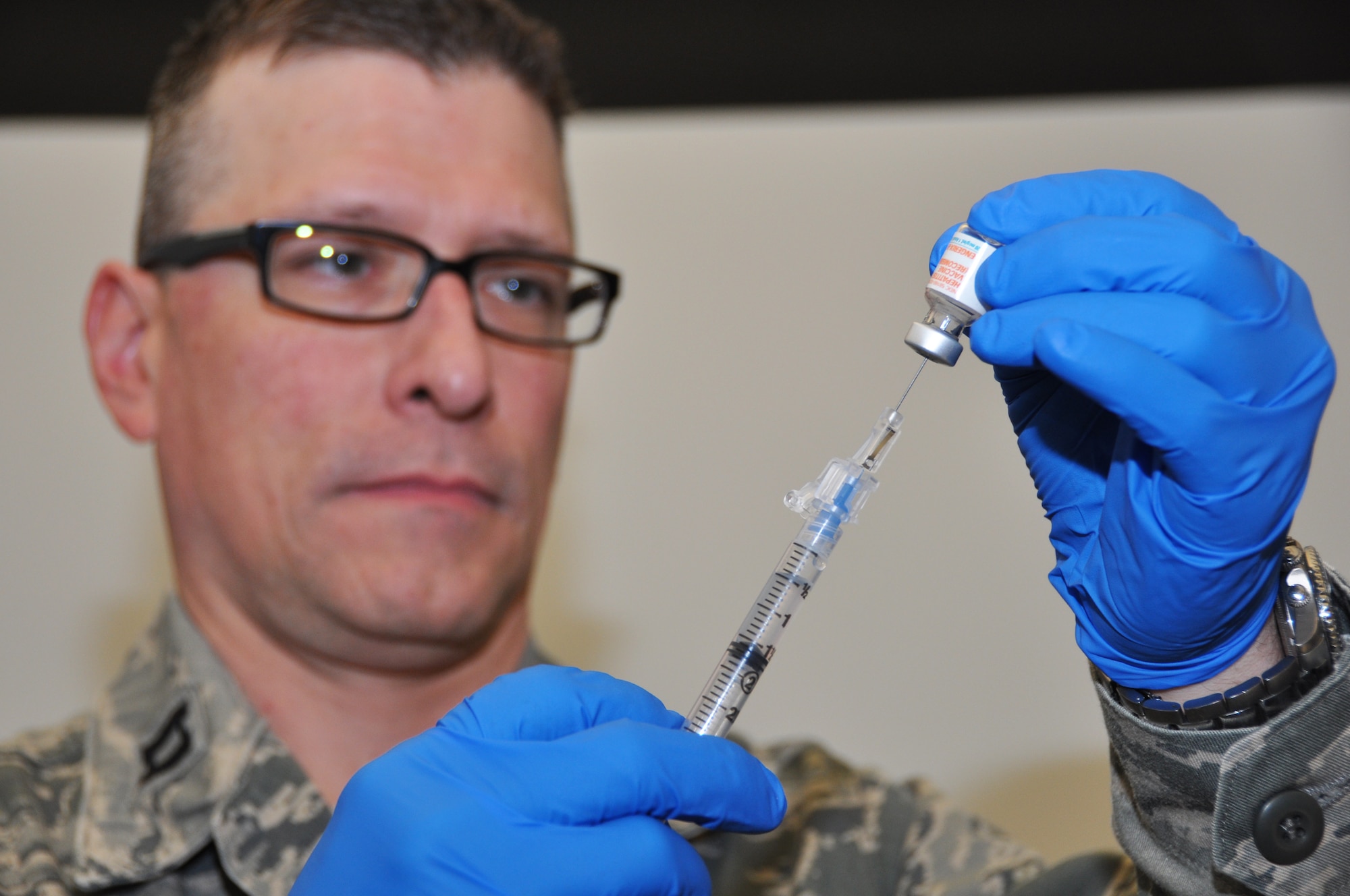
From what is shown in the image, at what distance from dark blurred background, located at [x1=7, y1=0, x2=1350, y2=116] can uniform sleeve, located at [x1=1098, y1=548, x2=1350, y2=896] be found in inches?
55.7

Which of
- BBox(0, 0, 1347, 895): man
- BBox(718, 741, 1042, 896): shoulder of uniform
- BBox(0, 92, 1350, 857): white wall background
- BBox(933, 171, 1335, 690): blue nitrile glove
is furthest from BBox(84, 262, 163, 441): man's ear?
BBox(933, 171, 1335, 690): blue nitrile glove

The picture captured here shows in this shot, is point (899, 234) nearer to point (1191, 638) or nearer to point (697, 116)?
point (697, 116)

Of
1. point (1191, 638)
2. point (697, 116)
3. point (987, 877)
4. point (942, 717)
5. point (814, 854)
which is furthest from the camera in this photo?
point (697, 116)

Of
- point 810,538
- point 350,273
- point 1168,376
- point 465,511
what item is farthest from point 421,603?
point 1168,376

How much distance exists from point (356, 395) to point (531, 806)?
606 millimetres

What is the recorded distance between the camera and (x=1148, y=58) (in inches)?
76.5

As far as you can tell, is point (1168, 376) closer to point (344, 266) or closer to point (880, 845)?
point (880, 845)

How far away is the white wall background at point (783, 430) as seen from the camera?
74.9 inches

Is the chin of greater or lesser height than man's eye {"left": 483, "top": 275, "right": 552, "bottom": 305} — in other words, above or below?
below

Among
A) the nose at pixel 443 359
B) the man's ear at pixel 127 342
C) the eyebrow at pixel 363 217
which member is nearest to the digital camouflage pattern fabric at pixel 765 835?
the man's ear at pixel 127 342

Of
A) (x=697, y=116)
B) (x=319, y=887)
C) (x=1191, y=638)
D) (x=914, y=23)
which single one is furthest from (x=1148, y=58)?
(x=319, y=887)

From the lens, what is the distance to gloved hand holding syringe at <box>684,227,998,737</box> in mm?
833

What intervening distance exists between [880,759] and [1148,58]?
4.46ft

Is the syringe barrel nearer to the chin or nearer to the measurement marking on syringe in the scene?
the measurement marking on syringe
